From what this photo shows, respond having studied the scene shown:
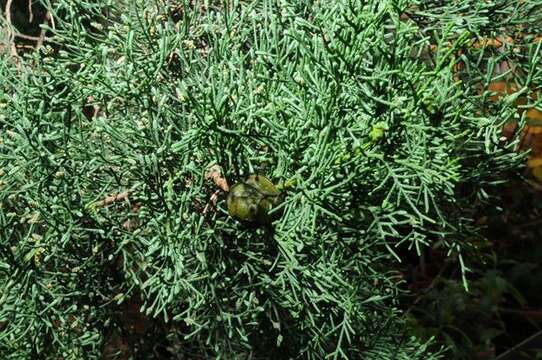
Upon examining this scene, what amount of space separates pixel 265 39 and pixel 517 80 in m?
0.48

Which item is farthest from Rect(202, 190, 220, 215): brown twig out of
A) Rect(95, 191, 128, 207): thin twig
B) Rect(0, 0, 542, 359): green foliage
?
Rect(95, 191, 128, 207): thin twig

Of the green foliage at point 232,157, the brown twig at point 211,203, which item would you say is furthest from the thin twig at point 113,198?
the brown twig at point 211,203

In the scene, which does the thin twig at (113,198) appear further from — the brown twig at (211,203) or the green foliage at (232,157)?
the brown twig at (211,203)

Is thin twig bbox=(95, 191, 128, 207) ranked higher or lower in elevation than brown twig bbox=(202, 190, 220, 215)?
lower

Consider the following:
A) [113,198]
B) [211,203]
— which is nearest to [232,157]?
[211,203]

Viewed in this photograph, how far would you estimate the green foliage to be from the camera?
1.21 metres

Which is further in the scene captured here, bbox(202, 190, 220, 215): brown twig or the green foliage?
bbox(202, 190, 220, 215): brown twig

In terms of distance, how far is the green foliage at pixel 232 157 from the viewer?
3.98ft

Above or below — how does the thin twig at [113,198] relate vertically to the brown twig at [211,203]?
below

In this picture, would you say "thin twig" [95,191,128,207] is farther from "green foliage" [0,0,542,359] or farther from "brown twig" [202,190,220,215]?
"brown twig" [202,190,220,215]

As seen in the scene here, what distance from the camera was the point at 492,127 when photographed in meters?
1.25

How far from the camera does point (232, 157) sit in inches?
50.0

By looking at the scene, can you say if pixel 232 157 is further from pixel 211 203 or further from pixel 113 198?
pixel 113 198

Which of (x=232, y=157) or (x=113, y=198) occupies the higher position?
(x=232, y=157)
